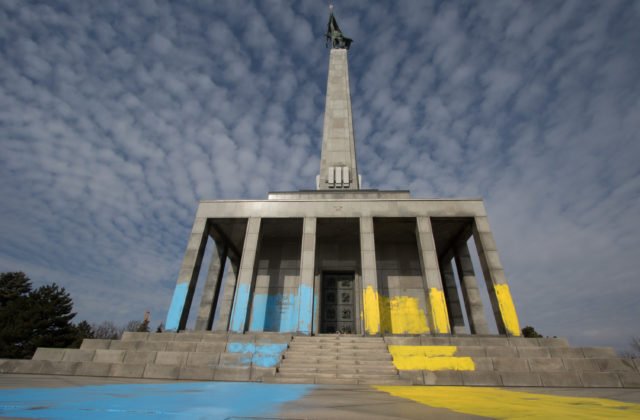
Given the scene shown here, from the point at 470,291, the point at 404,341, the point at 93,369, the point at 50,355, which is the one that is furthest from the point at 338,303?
the point at 50,355

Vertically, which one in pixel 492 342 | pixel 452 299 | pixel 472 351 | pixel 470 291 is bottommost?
pixel 472 351

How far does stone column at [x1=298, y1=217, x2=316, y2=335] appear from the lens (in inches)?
583

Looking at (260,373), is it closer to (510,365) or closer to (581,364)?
(510,365)

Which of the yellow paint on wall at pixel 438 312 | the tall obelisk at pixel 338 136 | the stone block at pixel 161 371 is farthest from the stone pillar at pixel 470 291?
the stone block at pixel 161 371

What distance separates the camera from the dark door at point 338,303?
19578mm

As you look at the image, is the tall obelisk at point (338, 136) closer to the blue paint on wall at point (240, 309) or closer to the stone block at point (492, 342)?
the blue paint on wall at point (240, 309)

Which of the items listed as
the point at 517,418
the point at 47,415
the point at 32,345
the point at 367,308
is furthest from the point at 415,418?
the point at 32,345

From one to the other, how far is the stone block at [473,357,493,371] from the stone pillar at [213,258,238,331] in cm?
1371

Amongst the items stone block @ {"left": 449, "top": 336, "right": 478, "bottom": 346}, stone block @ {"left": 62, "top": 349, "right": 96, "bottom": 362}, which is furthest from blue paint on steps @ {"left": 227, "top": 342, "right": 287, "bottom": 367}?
stone block @ {"left": 449, "top": 336, "right": 478, "bottom": 346}

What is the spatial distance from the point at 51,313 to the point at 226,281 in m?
39.9

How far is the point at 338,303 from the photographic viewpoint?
20328mm

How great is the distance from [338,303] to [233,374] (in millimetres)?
11485

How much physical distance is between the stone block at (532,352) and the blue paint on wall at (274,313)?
1175cm

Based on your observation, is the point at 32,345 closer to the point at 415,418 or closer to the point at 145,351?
the point at 145,351
